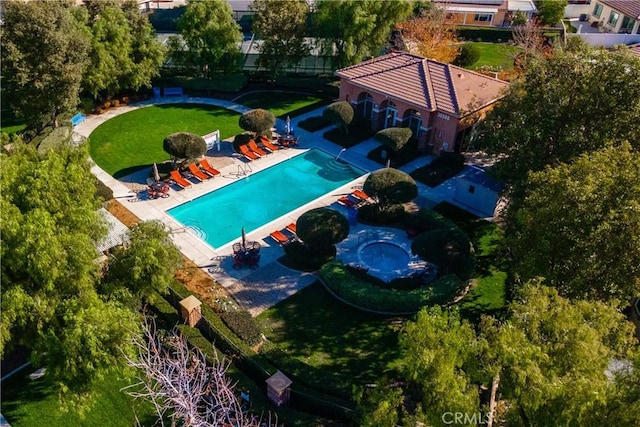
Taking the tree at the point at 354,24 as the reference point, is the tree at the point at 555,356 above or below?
below

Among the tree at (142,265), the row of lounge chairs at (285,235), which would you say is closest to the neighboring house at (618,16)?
the row of lounge chairs at (285,235)

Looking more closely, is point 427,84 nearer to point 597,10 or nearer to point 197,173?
point 197,173

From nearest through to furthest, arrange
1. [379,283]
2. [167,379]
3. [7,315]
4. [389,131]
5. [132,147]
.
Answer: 1. [167,379]
2. [7,315]
3. [379,283]
4. [389,131]
5. [132,147]

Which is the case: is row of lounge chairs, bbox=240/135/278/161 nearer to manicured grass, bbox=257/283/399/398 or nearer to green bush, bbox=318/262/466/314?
manicured grass, bbox=257/283/399/398

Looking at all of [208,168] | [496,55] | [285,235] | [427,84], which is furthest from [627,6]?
[285,235]

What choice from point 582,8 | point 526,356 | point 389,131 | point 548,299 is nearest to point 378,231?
point 389,131

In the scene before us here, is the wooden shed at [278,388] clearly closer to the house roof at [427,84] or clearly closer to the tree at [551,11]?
the house roof at [427,84]

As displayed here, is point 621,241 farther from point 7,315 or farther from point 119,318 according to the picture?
point 7,315

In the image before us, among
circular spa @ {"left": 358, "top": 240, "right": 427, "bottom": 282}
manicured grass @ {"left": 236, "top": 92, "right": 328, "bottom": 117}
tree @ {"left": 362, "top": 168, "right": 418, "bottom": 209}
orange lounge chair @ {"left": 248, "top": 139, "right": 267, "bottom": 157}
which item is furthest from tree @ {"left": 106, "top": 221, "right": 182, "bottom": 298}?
manicured grass @ {"left": 236, "top": 92, "right": 328, "bottom": 117}
